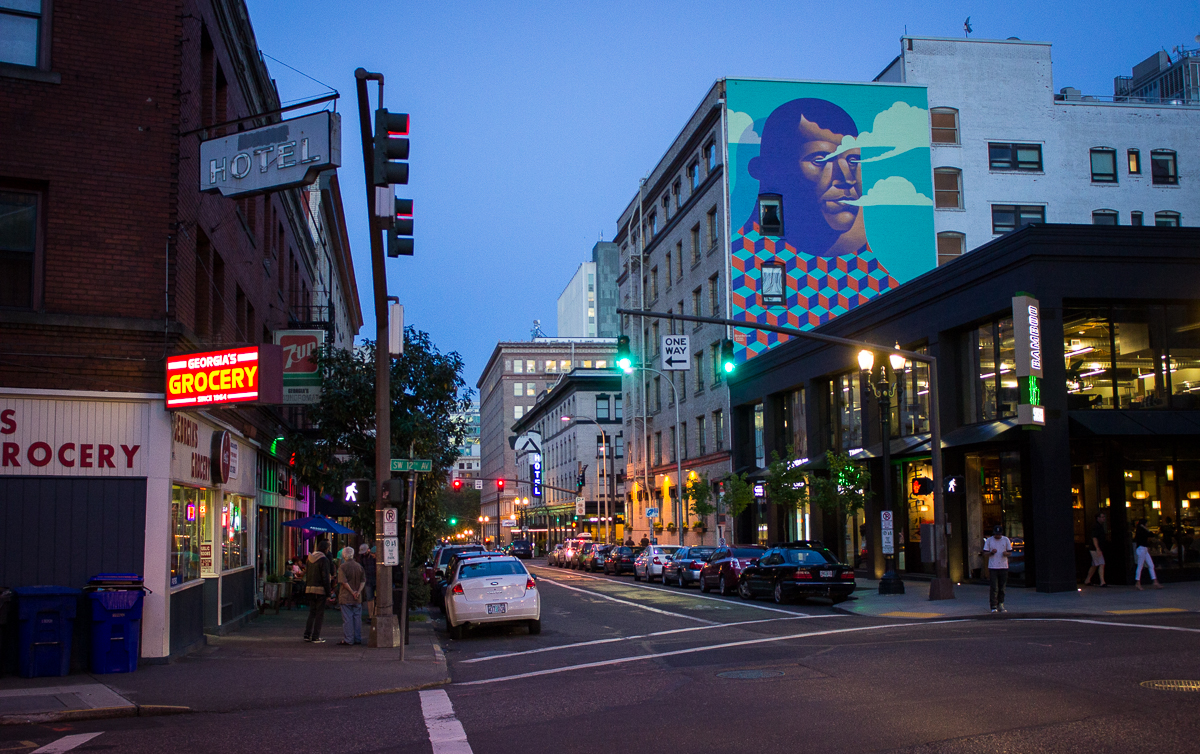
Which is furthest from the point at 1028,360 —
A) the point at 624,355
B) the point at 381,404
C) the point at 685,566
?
the point at 381,404

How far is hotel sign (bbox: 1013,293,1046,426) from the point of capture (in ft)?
79.0

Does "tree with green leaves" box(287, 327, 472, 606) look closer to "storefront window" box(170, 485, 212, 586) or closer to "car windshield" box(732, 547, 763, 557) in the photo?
"storefront window" box(170, 485, 212, 586)

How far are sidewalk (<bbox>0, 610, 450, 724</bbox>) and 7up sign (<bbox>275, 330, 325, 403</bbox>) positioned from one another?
4.82 m

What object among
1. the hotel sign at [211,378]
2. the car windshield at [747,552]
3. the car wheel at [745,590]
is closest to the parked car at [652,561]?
the car windshield at [747,552]

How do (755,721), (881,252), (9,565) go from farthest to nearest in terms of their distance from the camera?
(881,252) → (9,565) → (755,721)

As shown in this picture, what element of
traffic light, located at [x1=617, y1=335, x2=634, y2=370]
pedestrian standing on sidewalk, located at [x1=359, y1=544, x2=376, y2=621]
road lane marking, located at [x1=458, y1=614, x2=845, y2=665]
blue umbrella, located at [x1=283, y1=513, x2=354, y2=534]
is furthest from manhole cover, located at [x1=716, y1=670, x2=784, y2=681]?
blue umbrella, located at [x1=283, y1=513, x2=354, y2=534]

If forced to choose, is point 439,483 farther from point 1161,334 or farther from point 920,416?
point 1161,334

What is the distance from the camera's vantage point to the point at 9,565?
14.4 meters

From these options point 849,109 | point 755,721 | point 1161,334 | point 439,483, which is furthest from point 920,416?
point 755,721

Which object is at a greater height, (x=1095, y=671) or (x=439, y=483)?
(x=439, y=483)

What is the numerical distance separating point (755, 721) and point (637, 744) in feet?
4.63

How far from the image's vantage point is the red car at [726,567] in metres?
29.1

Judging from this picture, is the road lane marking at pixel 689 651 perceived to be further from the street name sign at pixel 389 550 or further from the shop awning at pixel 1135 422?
the shop awning at pixel 1135 422

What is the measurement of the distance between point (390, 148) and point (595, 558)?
4112 centimetres
